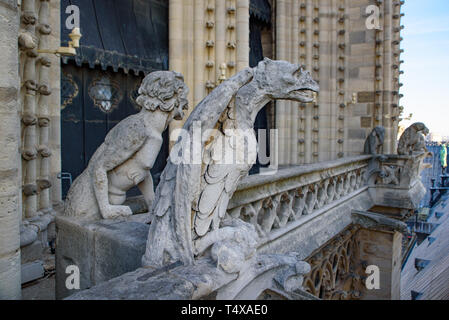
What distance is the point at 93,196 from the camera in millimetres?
2275

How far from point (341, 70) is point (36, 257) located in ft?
23.4

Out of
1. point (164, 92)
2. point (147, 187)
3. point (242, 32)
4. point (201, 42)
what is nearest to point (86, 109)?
point (201, 42)

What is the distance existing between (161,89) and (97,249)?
929mm

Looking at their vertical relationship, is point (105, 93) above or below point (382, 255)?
above

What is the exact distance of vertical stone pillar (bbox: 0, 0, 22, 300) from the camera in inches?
49.8

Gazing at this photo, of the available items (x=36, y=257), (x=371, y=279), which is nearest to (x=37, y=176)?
(x=36, y=257)

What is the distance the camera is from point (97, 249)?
204cm

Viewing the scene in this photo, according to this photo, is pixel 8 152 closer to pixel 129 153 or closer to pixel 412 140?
pixel 129 153

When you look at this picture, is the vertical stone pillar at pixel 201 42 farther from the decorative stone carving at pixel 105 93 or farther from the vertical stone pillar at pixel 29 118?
the vertical stone pillar at pixel 29 118

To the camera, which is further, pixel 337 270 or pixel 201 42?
pixel 201 42

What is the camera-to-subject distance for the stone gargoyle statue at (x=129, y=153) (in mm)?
2021

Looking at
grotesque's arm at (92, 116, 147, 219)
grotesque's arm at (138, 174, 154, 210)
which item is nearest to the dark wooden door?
grotesque's arm at (138, 174, 154, 210)

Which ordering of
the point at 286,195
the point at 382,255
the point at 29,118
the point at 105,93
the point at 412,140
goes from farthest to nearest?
the point at 412,140, the point at 382,255, the point at 105,93, the point at 29,118, the point at 286,195

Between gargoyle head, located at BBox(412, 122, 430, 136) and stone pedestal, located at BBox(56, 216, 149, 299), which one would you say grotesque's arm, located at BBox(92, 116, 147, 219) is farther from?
→ gargoyle head, located at BBox(412, 122, 430, 136)
